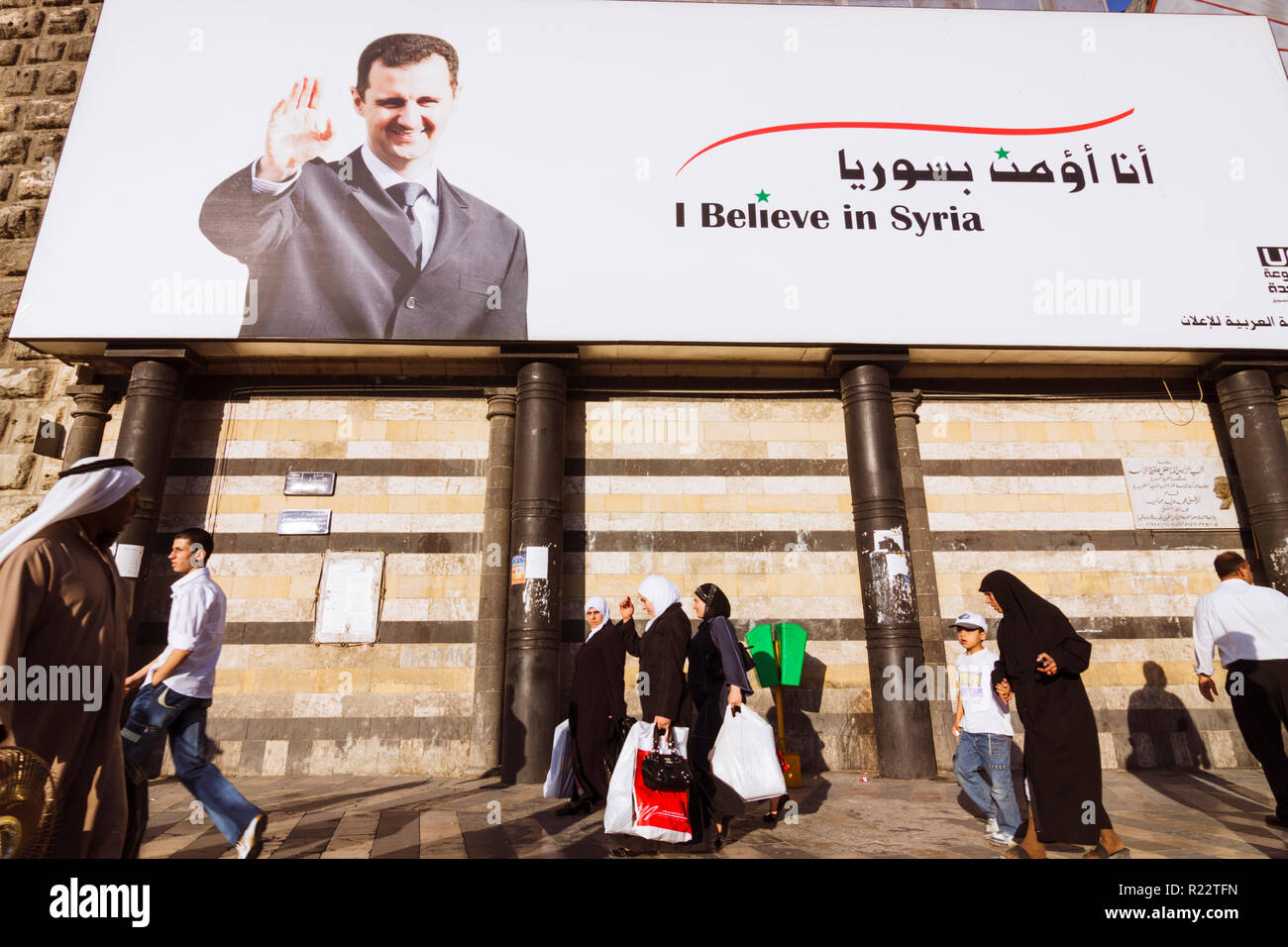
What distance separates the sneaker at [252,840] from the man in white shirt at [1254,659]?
7.23m

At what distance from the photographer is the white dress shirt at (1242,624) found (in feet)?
18.2

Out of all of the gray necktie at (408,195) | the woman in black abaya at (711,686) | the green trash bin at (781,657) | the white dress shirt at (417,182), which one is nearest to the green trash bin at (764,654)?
the green trash bin at (781,657)

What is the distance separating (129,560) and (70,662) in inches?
289

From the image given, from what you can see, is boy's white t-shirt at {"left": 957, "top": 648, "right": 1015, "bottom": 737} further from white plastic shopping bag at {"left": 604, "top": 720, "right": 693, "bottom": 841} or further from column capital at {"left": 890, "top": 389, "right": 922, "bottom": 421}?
column capital at {"left": 890, "top": 389, "right": 922, "bottom": 421}

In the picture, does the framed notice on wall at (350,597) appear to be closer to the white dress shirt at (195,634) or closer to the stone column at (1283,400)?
the white dress shirt at (195,634)

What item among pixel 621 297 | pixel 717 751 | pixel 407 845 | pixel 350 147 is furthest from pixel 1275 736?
pixel 350 147

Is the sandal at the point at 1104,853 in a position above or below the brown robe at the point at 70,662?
below

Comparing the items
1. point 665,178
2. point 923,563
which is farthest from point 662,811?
point 665,178

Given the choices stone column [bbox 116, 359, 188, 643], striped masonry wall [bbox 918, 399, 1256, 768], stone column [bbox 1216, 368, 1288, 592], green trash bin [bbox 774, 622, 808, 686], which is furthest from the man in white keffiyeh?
stone column [bbox 1216, 368, 1288, 592]

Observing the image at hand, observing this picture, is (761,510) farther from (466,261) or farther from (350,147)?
(350,147)

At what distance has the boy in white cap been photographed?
513 cm

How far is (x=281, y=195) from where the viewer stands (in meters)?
9.45

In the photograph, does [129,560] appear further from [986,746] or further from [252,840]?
[986,746]

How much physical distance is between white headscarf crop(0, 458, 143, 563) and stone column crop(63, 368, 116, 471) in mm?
8404
